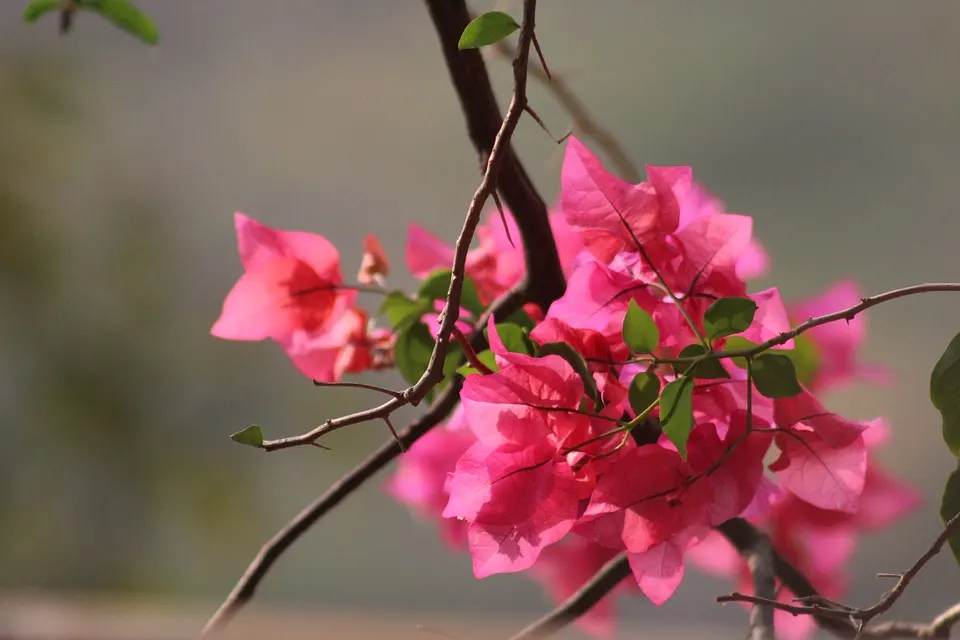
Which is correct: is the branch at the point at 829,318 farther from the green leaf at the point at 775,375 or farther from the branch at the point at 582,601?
the branch at the point at 582,601

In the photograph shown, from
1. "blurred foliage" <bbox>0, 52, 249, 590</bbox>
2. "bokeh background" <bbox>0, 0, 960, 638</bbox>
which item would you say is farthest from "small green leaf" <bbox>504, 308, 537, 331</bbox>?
"blurred foliage" <bbox>0, 52, 249, 590</bbox>

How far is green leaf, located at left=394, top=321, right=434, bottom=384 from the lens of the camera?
1.20 ft

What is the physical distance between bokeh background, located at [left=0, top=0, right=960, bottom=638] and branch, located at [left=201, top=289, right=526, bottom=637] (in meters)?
0.69

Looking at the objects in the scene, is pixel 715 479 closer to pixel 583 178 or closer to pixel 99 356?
pixel 583 178

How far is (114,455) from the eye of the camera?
144 cm

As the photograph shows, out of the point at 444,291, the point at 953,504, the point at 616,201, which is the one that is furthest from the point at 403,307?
the point at 953,504

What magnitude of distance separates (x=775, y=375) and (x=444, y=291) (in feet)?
0.51

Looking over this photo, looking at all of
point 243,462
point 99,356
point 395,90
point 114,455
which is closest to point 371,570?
point 243,462

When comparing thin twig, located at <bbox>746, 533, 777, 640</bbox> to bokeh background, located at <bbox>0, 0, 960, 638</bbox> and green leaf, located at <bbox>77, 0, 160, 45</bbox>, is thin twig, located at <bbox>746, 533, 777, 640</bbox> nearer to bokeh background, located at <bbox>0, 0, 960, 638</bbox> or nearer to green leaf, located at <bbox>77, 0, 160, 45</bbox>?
green leaf, located at <bbox>77, 0, 160, 45</bbox>

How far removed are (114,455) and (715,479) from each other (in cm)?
136

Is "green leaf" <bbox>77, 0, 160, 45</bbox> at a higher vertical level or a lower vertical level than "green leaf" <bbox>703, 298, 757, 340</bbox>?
higher

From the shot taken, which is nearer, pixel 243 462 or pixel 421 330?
pixel 421 330

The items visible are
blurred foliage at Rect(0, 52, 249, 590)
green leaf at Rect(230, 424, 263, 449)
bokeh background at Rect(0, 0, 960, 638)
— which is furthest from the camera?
blurred foliage at Rect(0, 52, 249, 590)

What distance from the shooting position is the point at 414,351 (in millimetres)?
368
